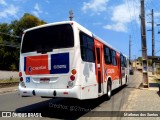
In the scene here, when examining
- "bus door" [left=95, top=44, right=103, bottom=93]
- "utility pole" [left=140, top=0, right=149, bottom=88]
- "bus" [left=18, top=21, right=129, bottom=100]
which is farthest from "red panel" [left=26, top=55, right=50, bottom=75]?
"utility pole" [left=140, top=0, right=149, bottom=88]

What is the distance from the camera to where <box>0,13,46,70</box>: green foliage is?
6094 cm

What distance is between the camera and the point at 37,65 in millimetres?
10469

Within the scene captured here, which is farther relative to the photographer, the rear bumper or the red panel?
the red panel

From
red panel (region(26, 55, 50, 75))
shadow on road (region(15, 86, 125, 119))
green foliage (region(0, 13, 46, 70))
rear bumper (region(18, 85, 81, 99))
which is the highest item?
green foliage (region(0, 13, 46, 70))

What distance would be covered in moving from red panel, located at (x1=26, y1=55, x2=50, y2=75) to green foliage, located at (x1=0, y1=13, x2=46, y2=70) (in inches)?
1995

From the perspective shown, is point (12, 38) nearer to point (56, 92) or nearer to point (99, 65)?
point (99, 65)

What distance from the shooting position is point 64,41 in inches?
400

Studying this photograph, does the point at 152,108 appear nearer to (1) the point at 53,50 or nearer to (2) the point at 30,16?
(1) the point at 53,50

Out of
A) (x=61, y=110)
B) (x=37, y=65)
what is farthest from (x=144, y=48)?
(x=37, y=65)

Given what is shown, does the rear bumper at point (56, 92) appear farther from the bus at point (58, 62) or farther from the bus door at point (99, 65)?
the bus door at point (99, 65)

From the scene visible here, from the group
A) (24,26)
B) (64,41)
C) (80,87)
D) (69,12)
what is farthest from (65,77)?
(24,26)

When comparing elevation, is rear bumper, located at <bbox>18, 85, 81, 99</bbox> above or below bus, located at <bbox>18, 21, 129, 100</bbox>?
below

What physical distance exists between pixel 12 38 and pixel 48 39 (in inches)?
2079

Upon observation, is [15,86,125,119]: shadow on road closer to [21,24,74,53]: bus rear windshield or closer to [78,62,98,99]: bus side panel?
[78,62,98,99]: bus side panel
